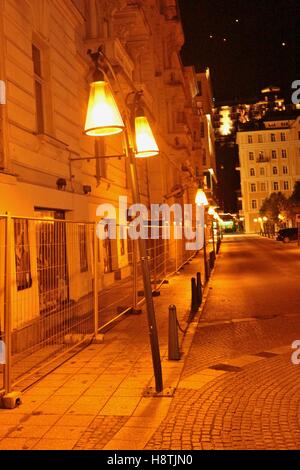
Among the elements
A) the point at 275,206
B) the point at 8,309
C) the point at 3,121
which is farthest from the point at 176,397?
the point at 275,206

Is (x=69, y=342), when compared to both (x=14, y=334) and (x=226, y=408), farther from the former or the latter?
(x=226, y=408)

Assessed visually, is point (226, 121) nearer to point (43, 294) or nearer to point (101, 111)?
point (43, 294)

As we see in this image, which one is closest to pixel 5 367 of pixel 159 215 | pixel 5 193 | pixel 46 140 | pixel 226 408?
pixel 226 408

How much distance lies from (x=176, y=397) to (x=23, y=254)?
110 inches

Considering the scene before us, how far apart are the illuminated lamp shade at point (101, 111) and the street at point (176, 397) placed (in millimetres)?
3097

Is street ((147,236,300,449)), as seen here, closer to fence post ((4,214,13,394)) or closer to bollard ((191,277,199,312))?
bollard ((191,277,199,312))

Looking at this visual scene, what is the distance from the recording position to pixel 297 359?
765cm

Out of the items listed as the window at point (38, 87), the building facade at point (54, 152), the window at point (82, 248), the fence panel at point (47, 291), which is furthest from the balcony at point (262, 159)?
the window at point (82, 248)

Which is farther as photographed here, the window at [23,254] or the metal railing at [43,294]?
the window at [23,254]

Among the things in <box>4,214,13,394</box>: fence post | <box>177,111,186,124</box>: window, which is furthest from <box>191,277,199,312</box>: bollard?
<box>177,111,186,124</box>: window

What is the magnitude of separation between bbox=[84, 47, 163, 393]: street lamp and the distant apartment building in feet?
295

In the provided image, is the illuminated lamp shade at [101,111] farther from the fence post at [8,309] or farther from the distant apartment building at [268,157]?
the distant apartment building at [268,157]

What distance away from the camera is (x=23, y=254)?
6.99 meters

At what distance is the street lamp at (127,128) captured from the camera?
5.55m
